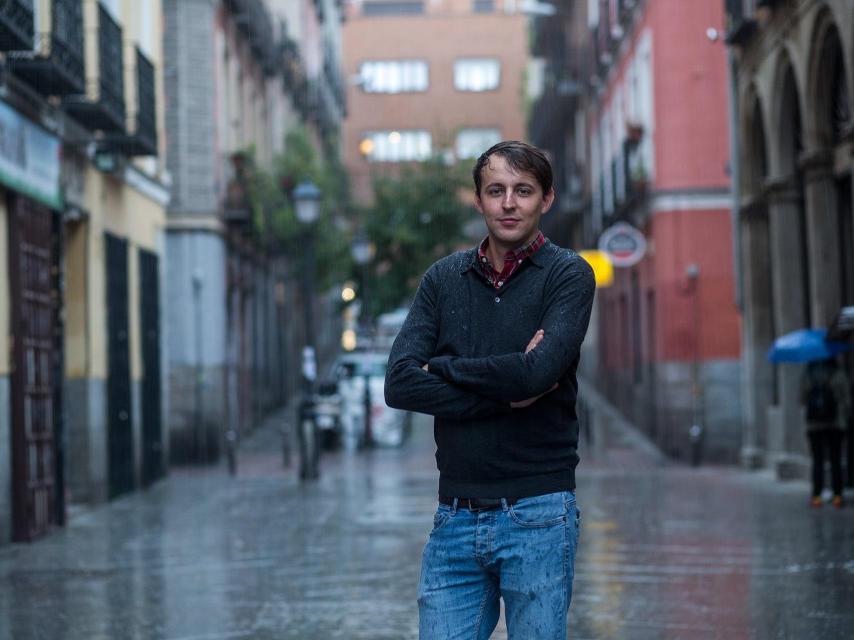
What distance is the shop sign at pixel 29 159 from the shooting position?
14.0m

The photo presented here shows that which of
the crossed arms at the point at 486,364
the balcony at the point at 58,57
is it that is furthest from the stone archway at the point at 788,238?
the crossed arms at the point at 486,364

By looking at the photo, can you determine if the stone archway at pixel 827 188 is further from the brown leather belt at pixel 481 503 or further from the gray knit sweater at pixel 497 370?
the brown leather belt at pixel 481 503

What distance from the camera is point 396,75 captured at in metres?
70.7

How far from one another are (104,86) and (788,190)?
8.99 meters

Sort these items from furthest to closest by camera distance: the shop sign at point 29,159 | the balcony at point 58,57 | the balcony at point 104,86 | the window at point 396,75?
the window at point 396,75
the balcony at point 104,86
the balcony at point 58,57
the shop sign at point 29,159

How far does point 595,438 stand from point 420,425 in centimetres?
892

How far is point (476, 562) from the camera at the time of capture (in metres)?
4.04

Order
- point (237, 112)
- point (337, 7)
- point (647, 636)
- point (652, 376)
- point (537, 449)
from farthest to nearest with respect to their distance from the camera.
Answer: point (337, 7), point (237, 112), point (652, 376), point (647, 636), point (537, 449)

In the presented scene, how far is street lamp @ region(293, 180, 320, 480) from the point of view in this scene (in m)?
22.5

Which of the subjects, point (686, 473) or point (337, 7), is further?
point (337, 7)

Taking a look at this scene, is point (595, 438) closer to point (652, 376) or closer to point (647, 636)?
point (652, 376)

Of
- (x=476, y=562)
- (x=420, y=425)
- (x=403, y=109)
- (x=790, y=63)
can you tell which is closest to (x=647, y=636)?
(x=476, y=562)

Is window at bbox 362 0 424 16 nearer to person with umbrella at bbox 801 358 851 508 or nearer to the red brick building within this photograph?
the red brick building

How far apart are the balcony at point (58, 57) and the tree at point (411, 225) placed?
2901 cm
